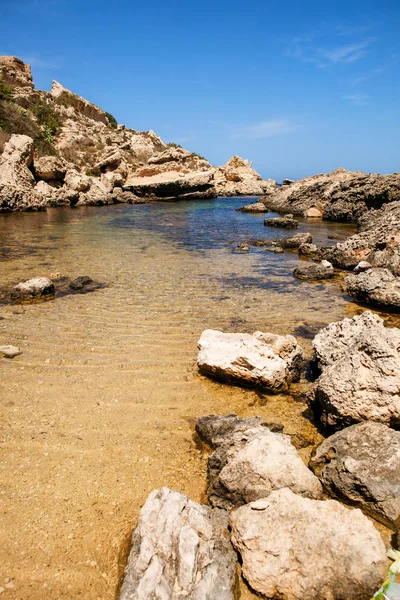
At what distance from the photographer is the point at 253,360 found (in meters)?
5.60

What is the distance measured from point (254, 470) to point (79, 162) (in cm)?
5106

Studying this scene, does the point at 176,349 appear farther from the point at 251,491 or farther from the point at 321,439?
the point at 251,491

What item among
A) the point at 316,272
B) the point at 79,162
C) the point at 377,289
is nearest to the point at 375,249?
the point at 316,272

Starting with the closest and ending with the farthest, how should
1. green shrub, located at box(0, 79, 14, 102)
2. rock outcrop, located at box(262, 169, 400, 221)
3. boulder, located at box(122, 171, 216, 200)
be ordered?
rock outcrop, located at box(262, 169, 400, 221) → green shrub, located at box(0, 79, 14, 102) → boulder, located at box(122, 171, 216, 200)

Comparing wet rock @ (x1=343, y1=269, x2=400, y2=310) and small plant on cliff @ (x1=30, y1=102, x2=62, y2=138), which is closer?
wet rock @ (x1=343, y1=269, x2=400, y2=310)

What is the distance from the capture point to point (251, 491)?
11.5 feet

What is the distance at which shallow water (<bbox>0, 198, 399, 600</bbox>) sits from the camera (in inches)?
126

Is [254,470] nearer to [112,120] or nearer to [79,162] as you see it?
[79,162]

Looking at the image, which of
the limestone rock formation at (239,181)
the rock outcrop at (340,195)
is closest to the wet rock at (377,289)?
the rock outcrop at (340,195)

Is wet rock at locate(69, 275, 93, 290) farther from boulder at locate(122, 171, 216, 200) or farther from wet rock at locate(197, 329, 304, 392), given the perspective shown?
boulder at locate(122, 171, 216, 200)

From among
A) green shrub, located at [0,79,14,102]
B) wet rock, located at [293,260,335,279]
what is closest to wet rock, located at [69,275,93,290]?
wet rock, located at [293,260,335,279]

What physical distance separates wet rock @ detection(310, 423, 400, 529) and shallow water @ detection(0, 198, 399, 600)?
529mm

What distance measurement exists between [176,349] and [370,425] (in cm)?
366

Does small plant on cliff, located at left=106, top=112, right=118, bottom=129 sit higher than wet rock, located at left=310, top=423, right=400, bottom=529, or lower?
higher
